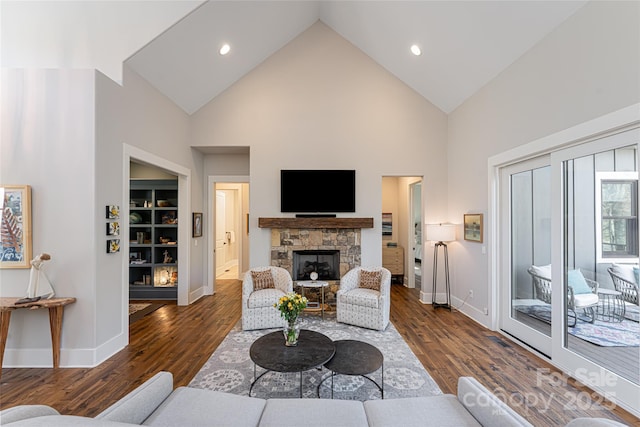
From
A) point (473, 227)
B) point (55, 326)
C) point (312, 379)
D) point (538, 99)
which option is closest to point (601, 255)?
point (538, 99)

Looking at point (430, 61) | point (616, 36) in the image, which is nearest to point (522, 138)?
point (616, 36)

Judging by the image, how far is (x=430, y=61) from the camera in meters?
4.49

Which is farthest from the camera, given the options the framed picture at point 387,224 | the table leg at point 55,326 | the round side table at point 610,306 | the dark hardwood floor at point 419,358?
the framed picture at point 387,224

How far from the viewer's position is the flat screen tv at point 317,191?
5.30 metres

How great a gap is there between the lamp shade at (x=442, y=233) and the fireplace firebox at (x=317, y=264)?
1682 mm

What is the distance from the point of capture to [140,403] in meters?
1.48

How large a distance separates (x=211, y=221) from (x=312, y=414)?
500cm

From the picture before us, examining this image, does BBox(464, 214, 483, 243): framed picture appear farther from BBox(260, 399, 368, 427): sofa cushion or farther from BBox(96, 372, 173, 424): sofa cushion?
BBox(96, 372, 173, 424): sofa cushion

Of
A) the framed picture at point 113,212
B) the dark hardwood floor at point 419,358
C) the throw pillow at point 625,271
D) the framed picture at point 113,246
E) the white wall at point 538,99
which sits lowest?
the dark hardwood floor at point 419,358

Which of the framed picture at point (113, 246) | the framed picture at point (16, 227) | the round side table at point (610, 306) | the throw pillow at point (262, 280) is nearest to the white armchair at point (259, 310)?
the throw pillow at point (262, 280)

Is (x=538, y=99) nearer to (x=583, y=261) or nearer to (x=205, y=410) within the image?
(x=583, y=261)

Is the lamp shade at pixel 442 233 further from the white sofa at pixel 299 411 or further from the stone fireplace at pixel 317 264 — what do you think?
the white sofa at pixel 299 411

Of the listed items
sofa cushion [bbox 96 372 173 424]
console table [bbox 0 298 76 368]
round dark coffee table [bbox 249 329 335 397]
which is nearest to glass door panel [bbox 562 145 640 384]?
round dark coffee table [bbox 249 329 335 397]

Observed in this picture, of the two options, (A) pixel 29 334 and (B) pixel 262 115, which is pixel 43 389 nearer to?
(A) pixel 29 334
